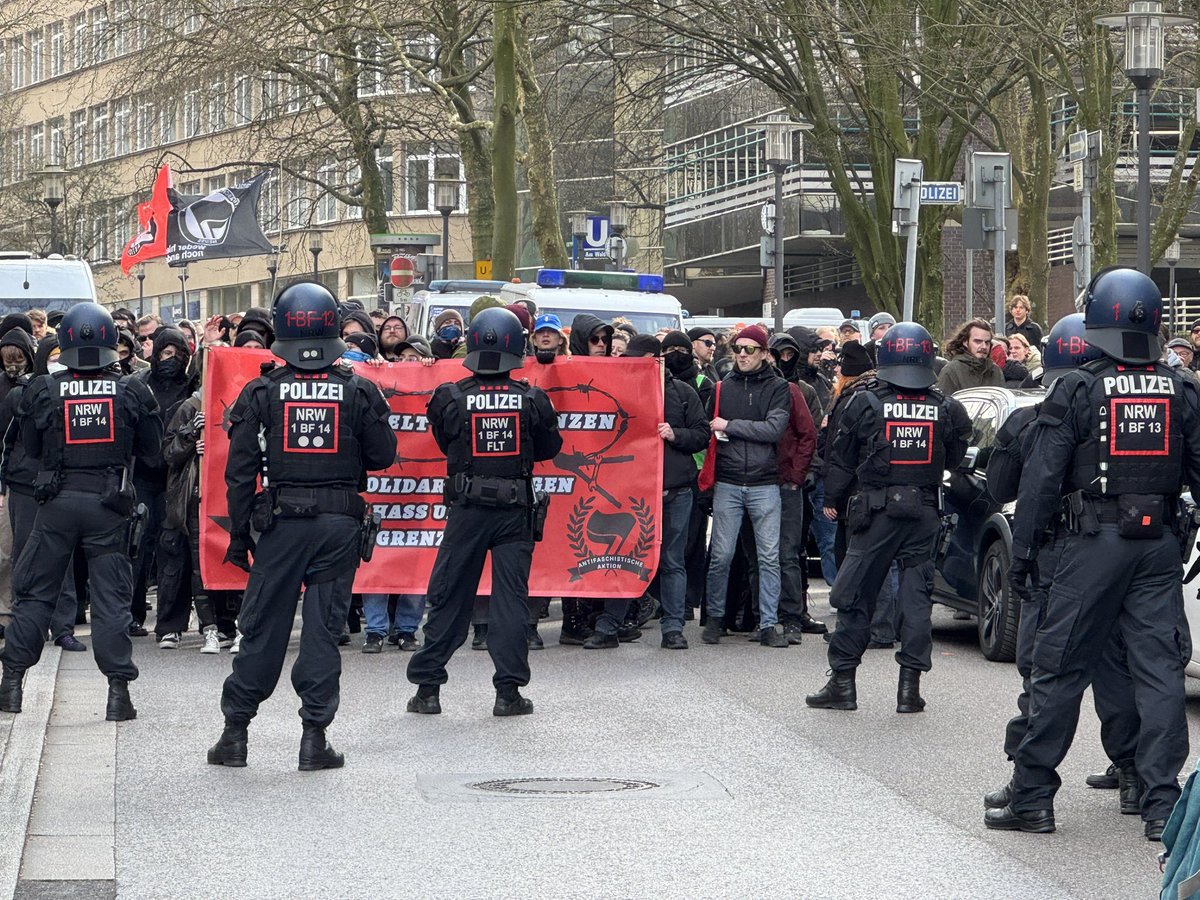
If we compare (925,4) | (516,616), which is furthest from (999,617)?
(925,4)

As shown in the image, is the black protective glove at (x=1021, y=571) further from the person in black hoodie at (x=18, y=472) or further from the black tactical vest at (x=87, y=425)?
the person in black hoodie at (x=18, y=472)

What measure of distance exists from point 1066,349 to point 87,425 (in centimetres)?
440

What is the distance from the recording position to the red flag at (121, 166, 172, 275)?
82.7ft

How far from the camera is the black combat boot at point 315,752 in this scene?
8.81 m

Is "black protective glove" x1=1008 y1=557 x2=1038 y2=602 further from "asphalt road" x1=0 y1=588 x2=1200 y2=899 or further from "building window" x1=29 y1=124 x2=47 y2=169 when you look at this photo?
"building window" x1=29 y1=124 x2=47 y2=169

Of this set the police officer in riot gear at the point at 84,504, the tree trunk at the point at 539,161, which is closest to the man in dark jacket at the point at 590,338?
the police officer in riot gear at the point at 84,504

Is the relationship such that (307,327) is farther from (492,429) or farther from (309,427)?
(492,429)

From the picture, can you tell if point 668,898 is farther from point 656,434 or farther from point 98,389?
point 656,434

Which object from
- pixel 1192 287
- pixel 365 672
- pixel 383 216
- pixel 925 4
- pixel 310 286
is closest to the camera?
pixel 310 286

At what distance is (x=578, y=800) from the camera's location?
8.12 metres

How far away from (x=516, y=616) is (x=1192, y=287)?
4029 centimetres

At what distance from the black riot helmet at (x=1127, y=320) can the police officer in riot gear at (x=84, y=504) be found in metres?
4.55

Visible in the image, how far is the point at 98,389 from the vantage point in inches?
394

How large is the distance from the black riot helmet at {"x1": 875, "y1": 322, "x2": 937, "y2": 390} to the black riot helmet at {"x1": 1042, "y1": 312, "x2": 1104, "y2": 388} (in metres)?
1.83
